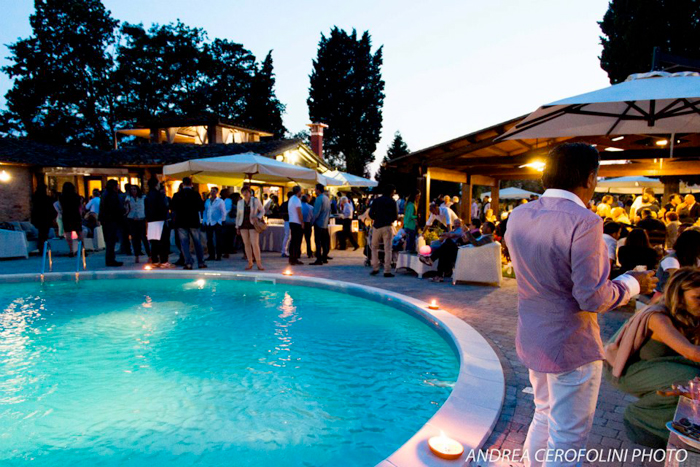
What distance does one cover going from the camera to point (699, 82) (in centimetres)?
404

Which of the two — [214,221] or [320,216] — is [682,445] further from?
[214,221]

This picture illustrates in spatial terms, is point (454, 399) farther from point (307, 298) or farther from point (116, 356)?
point (307, 298)

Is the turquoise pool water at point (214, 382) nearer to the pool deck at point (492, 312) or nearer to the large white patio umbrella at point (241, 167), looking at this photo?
the pool deck at point (492, 312)

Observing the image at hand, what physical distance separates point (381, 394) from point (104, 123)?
1565 inches

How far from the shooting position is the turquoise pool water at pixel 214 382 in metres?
2.87

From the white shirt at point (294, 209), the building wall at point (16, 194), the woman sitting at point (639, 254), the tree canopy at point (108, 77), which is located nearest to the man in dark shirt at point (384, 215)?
the white shirt at point (294, 209)

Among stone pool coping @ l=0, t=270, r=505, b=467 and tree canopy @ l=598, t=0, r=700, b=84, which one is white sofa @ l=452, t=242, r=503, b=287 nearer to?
stone pool coping @ l=0, t=270, r=505, b=467

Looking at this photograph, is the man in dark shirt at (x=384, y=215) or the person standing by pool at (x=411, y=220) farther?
the person standing by pool at (x=411, y=220)

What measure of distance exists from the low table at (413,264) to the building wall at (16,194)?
1655 cm

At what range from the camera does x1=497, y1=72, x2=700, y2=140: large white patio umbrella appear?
13.5 ft

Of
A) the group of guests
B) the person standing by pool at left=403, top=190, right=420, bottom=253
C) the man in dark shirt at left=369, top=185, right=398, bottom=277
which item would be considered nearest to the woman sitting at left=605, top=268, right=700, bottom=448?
the man in dark shirt at left=369, top=185, right=398, bottom=277

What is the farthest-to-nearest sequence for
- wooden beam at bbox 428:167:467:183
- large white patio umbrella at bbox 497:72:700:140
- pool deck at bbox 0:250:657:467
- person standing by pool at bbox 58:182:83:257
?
1. wooden beam at bbox 428:167:467:183
2. person standing by pool at bbox 58:182:83:257
3. large white patio umbrella at bbox 497:72:700:140
4. pool deck at bbox 0:250:657:467

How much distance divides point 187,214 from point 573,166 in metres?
8.01

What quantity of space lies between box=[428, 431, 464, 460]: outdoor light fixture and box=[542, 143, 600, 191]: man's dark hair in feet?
4.83
